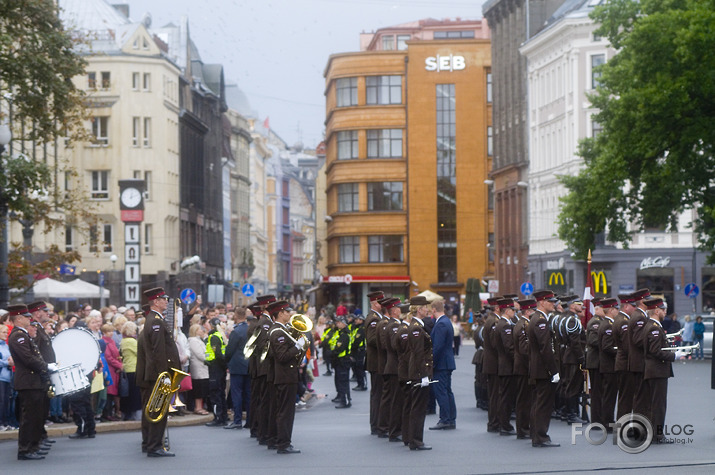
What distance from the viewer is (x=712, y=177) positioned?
49000 millimetres

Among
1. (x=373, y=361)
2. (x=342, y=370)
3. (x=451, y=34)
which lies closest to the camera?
(x=373, y=361)

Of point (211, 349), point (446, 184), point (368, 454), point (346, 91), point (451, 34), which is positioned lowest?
point (368, 454)

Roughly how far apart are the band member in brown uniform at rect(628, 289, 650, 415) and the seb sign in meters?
86.9

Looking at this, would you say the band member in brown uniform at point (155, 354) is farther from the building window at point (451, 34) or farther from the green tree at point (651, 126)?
the building window at point (451, 34)

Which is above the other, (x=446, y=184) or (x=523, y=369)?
(x=446, y=184)

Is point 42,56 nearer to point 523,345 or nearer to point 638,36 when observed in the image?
point 523,345

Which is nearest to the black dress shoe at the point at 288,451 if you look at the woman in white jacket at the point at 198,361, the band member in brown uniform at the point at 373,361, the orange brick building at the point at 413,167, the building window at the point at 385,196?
the band member in brown uniform at the point at 373,361

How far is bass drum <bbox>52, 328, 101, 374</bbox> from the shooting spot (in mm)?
20172

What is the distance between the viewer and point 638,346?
19438mm

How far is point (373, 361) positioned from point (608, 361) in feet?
14.4

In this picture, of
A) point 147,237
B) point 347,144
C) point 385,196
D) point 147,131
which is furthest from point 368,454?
point 347,144

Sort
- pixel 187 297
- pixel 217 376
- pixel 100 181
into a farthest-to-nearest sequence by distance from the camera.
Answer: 1. pixel 100 181
2. pixel 187 297
3. pixel 217 376

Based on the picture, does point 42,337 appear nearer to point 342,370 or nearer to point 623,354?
point 623,354

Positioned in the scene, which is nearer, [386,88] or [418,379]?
[418,379]
